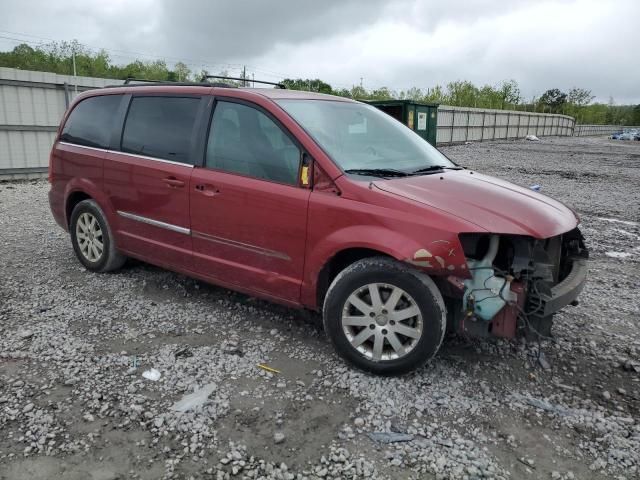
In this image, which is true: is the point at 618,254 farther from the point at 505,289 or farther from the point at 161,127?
the point at 161,127

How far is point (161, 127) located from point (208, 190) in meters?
0.91

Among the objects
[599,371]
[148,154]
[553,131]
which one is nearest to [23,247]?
[148,154]

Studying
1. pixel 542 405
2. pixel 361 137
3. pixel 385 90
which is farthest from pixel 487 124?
pixel 542 405

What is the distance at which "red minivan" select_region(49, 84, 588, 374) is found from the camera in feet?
10.6

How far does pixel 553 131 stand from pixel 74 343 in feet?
189

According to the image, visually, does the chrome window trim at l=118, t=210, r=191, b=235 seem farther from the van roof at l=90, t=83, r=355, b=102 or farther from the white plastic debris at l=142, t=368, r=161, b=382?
the white plastic debris at l=142, t=368, r=161, b=382

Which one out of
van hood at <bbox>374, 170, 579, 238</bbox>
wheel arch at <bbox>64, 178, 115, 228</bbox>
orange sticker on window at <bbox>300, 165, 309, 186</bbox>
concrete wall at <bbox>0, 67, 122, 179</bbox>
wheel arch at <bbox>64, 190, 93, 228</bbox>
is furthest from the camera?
Result: concrete wall at <bbox>0, 67, 122, 179</bbox>

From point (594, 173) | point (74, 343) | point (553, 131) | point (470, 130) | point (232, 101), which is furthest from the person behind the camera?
point (553, 131)

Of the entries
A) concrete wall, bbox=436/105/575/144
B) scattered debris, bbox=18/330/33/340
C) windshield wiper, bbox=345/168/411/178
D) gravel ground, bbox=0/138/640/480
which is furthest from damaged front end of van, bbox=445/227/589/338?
concrete wall, bbox=436/105/575/144

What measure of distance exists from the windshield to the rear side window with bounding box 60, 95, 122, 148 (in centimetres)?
200

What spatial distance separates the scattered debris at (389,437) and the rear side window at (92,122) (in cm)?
367

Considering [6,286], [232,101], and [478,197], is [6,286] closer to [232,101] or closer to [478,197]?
[232,101]

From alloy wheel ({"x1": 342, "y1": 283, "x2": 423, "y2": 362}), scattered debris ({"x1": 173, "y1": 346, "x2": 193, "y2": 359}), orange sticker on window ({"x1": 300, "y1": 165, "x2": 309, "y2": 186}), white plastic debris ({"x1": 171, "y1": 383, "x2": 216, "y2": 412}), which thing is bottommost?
white plastic debris ({"x1": 171, "y1": 383, "x2": 216, "y2": 412})

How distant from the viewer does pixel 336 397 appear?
10.6 feet
